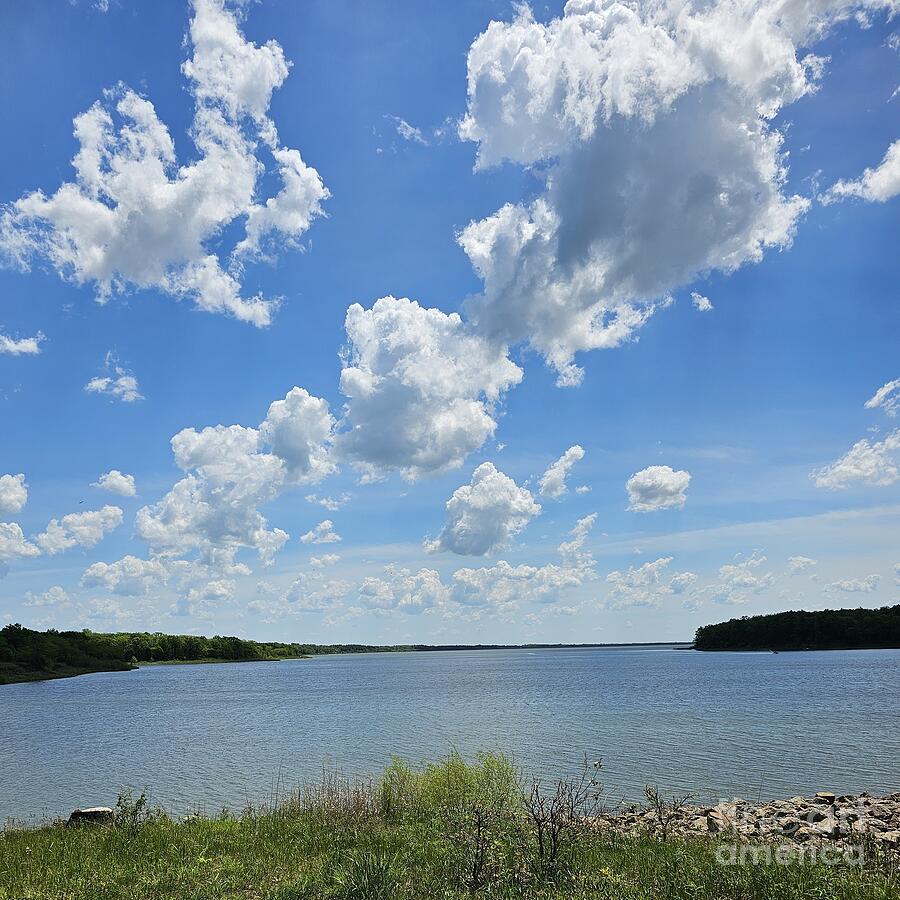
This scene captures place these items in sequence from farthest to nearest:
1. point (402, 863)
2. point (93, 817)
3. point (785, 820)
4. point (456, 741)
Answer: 1. point (456, 741)
2. point (785, 820)
3. point (93, 817)
4. point (402, 863)

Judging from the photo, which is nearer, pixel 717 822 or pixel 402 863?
pixel 402 863

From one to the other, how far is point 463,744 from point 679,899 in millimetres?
32578

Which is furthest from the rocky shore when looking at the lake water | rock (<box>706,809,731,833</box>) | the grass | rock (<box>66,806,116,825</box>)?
rock (<box>66,806,116,825</box>)

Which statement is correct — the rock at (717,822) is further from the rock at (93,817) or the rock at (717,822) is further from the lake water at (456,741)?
the rock at (93,817)

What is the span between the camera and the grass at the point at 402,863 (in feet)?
37.6

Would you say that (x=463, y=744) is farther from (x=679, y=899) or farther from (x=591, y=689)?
(x=591, y=689)

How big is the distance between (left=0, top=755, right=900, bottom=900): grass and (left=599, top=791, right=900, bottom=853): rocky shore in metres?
2.90

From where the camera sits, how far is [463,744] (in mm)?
41656

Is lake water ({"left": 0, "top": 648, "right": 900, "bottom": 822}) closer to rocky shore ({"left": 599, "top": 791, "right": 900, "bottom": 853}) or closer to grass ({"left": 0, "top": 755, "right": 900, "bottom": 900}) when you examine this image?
rocky shore ({"left": 599, "top": 791, "right": 900, "bottom": 853})

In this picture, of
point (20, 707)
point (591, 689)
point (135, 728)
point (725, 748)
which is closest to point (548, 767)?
point (725, 748)

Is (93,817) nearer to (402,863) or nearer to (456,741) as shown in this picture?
(402,863)

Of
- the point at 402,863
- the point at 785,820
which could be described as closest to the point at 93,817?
the point at 402,863

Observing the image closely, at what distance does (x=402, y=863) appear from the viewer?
13594 mm

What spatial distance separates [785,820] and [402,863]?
557 inches
